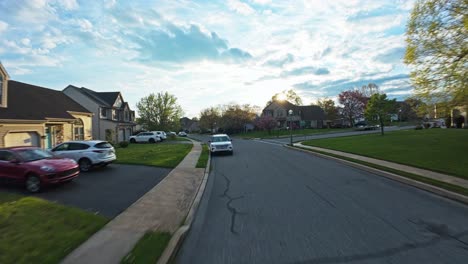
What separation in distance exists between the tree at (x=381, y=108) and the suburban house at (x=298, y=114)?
3718 cm

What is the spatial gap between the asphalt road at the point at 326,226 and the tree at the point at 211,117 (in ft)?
236

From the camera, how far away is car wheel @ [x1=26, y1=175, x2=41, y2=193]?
28.7 feet

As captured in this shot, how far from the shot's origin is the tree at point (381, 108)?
3314 centimetres

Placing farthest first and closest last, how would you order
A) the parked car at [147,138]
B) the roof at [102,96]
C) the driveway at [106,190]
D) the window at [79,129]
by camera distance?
the parked car at [147,138], the roof at [102,96], the window at [79,129], the driveway at [106,190]

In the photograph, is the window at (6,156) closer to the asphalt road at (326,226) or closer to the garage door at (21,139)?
the asphalt road at (326,226)

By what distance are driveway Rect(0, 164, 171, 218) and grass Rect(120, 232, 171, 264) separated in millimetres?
1994

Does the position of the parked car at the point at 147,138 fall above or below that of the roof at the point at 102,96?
below

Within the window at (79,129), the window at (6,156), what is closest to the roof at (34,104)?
the window at (79,129)

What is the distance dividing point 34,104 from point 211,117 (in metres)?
61.3

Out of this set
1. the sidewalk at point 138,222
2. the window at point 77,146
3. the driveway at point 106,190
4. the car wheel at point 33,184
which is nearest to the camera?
the sidewalk at point 138,222

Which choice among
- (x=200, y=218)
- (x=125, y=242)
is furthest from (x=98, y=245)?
(x=200, y=218)

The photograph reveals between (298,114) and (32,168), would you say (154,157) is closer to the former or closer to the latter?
(32,168)

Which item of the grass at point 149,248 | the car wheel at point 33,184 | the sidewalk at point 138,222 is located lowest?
the sidewalk at point 138,222

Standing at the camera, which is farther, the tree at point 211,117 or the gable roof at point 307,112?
the tree at point 211,117
